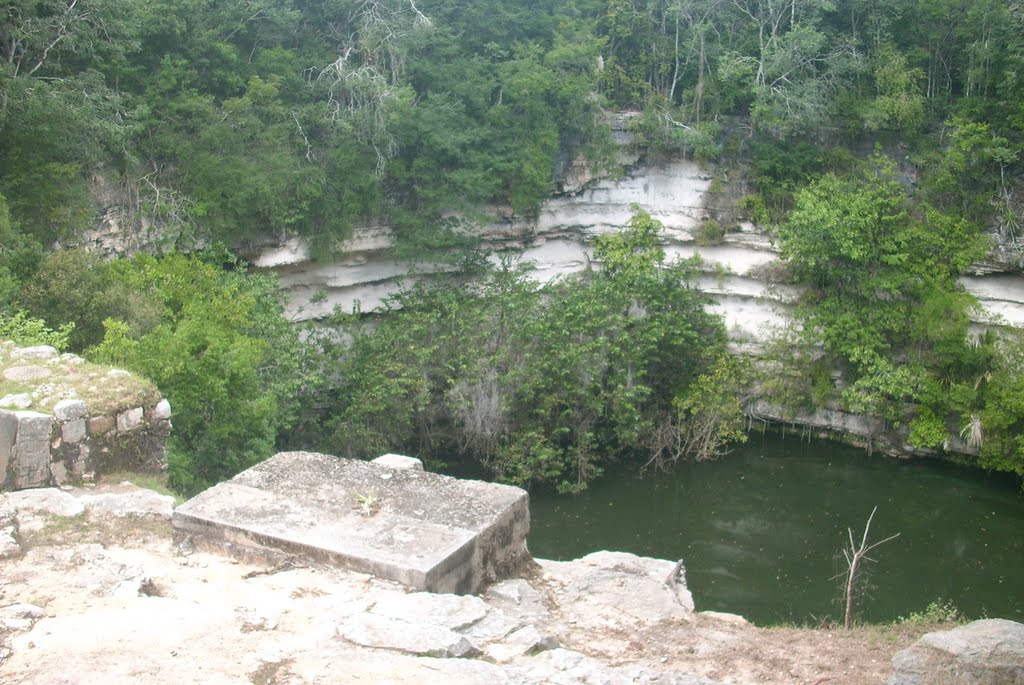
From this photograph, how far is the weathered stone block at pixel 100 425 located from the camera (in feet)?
28.8

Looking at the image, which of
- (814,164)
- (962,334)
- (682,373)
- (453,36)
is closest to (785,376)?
(682,373)

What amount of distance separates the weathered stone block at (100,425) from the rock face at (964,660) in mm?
6540

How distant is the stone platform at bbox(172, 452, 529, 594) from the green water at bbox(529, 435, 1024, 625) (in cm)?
600

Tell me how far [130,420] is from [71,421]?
0.59 m

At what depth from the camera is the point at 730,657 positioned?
6.36m

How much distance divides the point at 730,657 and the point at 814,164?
14.7 m

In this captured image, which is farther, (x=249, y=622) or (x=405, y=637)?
(x=249, y=622)

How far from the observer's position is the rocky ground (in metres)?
5.46

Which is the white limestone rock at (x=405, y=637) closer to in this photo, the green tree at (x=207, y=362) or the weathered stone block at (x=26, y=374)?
the weathered stone block at (x=26, y=374)

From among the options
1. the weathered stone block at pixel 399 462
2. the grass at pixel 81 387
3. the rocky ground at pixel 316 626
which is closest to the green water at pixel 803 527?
the weathered stone block at pixel 399 462

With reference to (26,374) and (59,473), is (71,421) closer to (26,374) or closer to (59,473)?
(59,473)

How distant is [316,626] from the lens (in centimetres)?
606

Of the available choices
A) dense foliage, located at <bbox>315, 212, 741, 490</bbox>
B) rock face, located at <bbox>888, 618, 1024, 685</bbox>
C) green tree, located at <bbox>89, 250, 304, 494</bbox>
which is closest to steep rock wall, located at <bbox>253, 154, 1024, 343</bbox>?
dense foliage, located at <bbox>315, 212, 741, 490</bbox>

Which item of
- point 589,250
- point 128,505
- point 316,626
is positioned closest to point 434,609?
point 316,626
